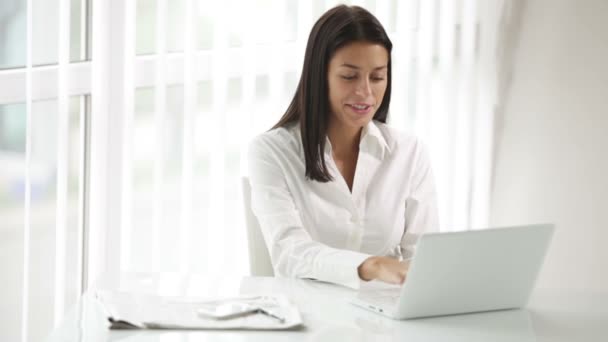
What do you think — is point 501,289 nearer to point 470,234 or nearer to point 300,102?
point 470,234

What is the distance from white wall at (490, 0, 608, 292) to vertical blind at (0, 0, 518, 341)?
54cm

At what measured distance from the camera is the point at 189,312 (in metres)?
1.62

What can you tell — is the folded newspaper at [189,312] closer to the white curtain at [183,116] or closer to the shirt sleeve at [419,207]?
the shirt sleeve at [419,207]

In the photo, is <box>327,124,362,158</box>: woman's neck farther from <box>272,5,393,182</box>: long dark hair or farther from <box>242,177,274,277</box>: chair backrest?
<box>242,177,274,277</box>: chair backrest

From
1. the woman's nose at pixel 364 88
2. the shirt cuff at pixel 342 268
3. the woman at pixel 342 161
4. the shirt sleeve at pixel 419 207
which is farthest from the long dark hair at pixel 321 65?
the shirt cuff at pixel 342 268

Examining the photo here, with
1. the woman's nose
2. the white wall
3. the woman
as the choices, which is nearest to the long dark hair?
the woman

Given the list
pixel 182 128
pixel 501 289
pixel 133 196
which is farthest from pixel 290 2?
pixel 501 289

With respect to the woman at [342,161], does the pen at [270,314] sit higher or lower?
lower

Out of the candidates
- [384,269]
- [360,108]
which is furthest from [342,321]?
[360,108]

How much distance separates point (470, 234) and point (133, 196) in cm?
184

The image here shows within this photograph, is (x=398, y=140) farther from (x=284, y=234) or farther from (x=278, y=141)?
(x=284, y=234)

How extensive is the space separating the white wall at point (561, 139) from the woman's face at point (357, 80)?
1.25m

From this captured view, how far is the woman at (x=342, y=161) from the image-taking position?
7.54 ft

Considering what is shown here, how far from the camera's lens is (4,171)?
3.02m
